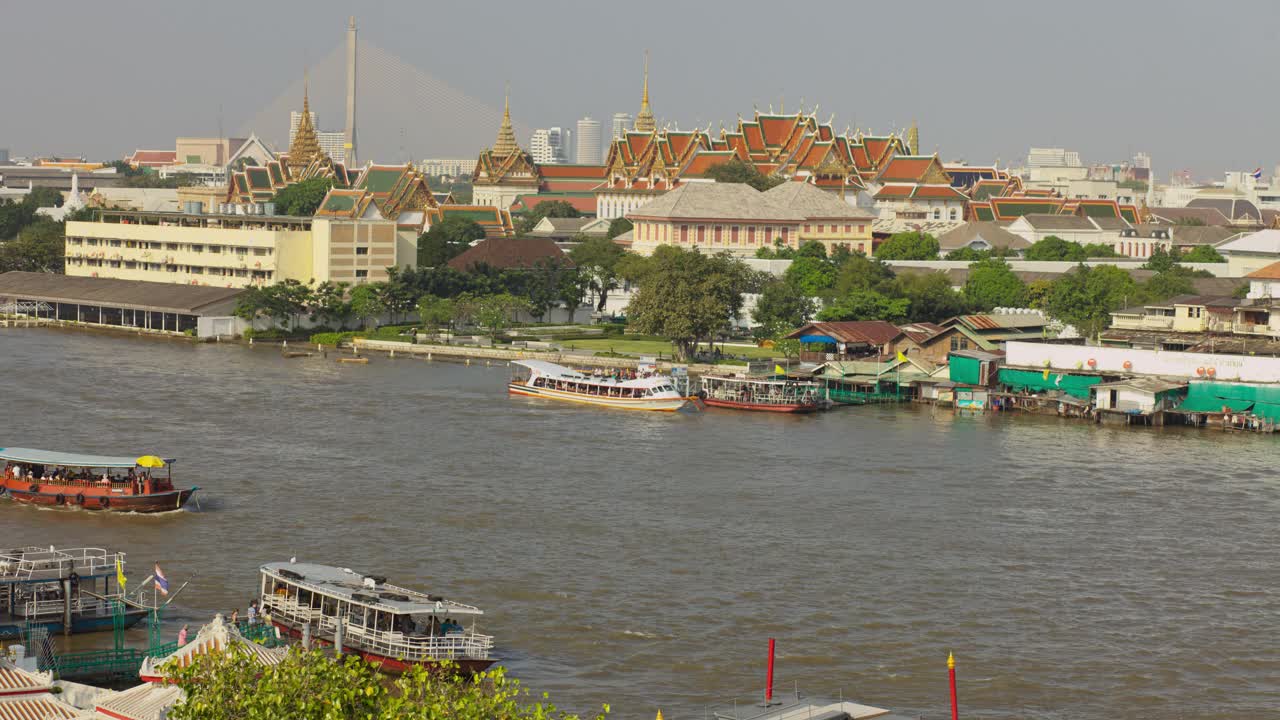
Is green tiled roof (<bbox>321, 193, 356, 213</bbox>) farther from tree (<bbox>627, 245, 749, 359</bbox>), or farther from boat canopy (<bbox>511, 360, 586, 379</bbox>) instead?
boat canopy (<bbox>511, 360, 586, 379</bbox>)

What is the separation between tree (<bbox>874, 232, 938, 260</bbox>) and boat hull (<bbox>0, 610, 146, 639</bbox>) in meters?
46.4

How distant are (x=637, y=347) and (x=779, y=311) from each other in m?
4.13

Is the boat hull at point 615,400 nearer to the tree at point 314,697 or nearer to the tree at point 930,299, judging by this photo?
the tree at point 930,299

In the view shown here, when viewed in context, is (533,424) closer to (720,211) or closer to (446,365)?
(446,365)

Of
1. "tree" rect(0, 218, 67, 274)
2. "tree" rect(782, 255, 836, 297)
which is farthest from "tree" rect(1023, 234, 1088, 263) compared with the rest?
"tree" rect(0, 218, 67, 274)

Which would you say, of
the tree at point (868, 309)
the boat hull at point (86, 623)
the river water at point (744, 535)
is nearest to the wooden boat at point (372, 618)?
the river water at point (744, 535)

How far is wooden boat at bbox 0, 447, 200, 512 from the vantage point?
87.5 feet

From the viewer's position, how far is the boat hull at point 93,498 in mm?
26609

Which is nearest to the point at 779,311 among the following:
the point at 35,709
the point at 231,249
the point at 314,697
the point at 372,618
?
the point at 231,249

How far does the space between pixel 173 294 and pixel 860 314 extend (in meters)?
22.0

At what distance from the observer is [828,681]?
19.2 m

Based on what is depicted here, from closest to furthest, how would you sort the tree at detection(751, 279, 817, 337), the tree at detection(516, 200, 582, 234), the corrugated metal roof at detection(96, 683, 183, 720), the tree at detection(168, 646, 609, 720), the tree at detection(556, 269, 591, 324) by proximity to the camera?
the tree at detection(168, 646, 609, 720) < the corrugated metal roof at detection(96, 683, 183, 720) < the tree at detection(751, 279, 817, 337) < the tree at detection(556, 269, 591, 324) < the tree at detection(516, 200, 582, 234)

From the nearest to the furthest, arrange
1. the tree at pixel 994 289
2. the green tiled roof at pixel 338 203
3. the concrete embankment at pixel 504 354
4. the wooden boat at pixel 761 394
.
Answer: the wooden boat at pixel 761 394 → the concrete embankment at pixel 504 354 → the tree at pixel 994 289 → the green tiled roof at pixel 338 203

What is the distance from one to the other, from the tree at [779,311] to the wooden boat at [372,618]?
31.6 meters
